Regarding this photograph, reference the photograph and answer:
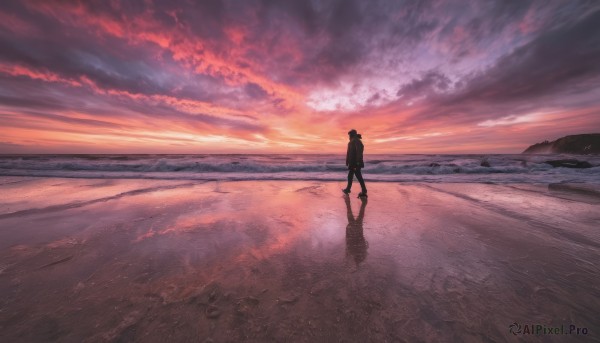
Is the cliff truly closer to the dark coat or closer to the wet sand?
the dark coat

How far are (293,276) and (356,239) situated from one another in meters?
1.40

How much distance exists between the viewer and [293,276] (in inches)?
91.7

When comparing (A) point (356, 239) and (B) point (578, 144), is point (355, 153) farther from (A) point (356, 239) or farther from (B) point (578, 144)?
(B) point (578, 144)

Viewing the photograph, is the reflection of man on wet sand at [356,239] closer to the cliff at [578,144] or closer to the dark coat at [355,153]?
the dark coat at [355,153]

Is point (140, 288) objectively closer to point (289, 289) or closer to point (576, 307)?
point (289, 289)

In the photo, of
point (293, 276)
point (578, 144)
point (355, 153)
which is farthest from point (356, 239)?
point (578, 144)

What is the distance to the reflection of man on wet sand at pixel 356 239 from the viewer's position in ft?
9.45

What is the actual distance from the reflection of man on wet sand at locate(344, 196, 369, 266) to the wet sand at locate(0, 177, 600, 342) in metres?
0.03

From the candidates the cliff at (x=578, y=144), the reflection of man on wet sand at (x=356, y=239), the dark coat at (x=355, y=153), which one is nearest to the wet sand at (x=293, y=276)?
the reflection of man on wet sand at (x=356, y=239)

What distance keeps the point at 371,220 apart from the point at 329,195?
2741 mm

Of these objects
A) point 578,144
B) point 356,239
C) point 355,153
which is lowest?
point 356,239

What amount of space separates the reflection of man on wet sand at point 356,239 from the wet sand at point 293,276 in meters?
0.03

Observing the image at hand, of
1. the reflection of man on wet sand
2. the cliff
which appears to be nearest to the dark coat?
the reflection of man on wet sand

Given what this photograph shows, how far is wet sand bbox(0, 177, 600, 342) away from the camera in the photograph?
1.65 metres
